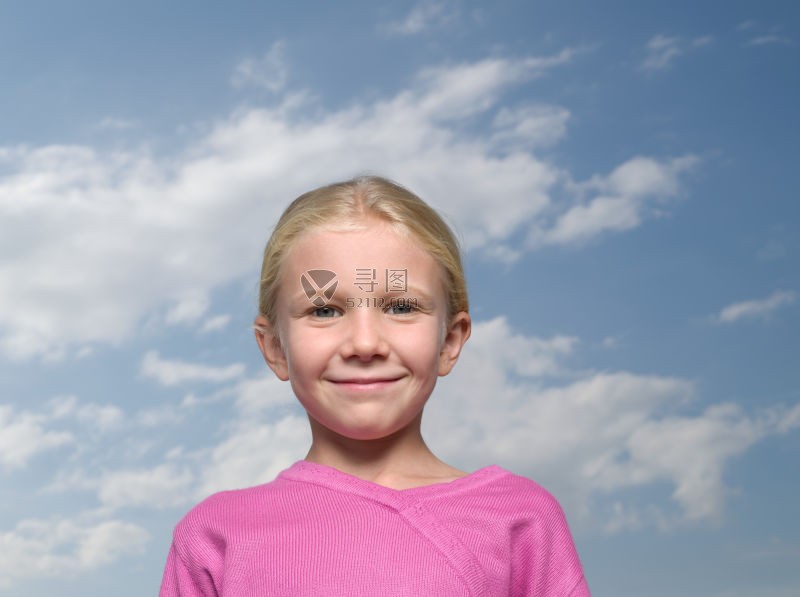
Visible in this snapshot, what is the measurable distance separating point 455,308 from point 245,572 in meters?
0.95

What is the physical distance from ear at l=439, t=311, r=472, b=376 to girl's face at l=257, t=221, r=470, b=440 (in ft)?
0.37

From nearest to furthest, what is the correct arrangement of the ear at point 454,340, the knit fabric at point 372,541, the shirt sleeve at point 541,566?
the knit fabric at point 372,541
the shirt sleeve at point 541,566
the ear at point 454,340

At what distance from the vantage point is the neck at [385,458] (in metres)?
3.10

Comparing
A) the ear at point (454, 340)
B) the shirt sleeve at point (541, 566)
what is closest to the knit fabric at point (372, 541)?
the shirt sleeve at point (541, 566)

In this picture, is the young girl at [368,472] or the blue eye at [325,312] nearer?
the young girl at [368,472]

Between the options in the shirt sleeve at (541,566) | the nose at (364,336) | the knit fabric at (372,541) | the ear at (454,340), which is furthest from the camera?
the ear at (454,340)

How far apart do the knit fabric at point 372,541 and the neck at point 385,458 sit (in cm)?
7

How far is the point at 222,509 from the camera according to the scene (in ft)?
10.2

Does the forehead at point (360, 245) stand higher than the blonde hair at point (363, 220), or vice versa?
the blonde hair at point (363, 220)

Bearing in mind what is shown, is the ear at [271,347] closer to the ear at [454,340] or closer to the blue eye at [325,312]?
the blue eye at [325,312]

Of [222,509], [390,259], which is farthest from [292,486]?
[390,259]

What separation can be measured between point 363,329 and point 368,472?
0.42 metres

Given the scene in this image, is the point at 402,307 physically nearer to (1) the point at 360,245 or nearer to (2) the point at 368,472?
(1) the point at 360,245

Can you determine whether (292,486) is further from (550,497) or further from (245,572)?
(550,497)
